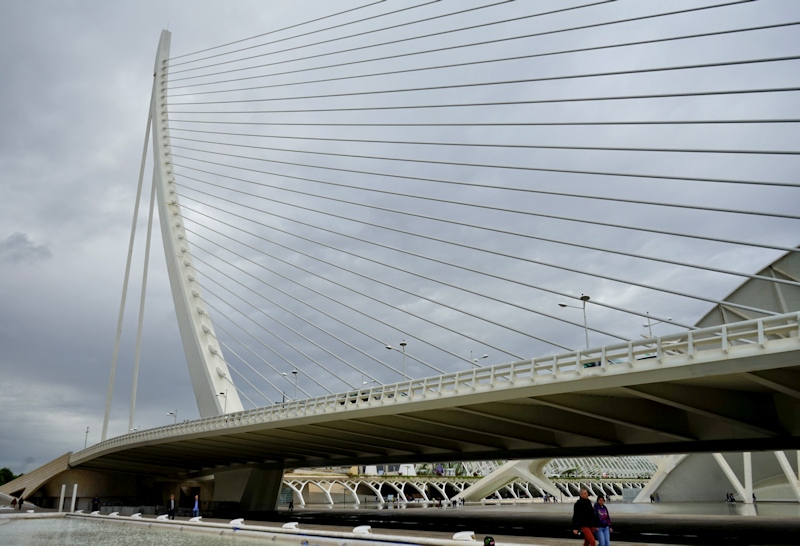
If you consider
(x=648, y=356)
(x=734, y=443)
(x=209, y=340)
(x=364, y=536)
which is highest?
(x=209, y=340)

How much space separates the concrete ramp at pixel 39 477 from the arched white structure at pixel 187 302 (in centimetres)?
2270

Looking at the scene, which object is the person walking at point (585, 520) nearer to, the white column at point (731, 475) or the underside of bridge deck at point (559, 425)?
the underside of bridge deck at point (559, 425)

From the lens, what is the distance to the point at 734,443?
64.4 feet

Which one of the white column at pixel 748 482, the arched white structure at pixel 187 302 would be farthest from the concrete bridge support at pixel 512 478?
the arched white structure at pixel 187 302

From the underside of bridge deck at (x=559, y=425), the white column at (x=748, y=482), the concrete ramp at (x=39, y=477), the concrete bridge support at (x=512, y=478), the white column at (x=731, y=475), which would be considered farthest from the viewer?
the concrete bridge support at (x=512, y=478)

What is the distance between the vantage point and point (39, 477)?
163ft

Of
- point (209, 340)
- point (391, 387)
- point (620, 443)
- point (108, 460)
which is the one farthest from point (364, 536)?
point (108, 460)

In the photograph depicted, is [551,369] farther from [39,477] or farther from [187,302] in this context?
[39,477]

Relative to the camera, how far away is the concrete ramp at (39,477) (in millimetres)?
48562

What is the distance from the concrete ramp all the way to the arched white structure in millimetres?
22701

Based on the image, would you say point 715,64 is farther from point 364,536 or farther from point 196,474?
point 196,474

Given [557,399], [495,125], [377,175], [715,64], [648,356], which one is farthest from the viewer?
[377,175]

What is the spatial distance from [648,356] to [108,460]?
4065 cm

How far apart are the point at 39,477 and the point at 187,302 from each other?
27.4 m
